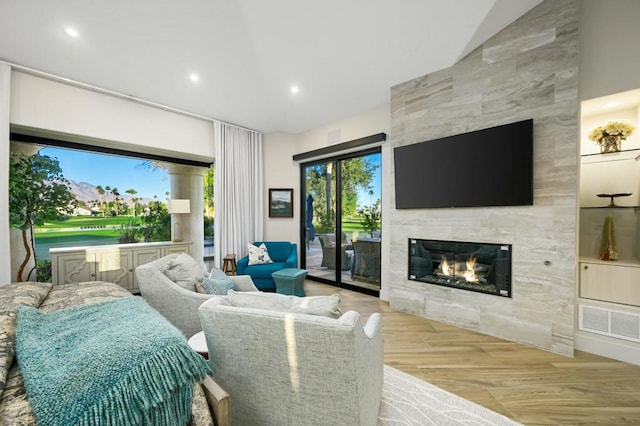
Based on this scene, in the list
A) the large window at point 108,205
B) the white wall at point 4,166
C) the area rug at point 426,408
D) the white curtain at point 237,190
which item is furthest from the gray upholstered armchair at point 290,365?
the large window at point 108,205

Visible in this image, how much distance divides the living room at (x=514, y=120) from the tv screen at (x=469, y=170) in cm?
11

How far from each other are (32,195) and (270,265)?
323cm

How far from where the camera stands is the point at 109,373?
2.76 feet

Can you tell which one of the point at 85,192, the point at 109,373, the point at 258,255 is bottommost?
the point at 258,255

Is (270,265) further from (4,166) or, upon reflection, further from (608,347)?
(608,347)

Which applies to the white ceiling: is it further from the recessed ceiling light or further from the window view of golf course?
the window view of golf course

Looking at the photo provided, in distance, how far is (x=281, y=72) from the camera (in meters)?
3.38

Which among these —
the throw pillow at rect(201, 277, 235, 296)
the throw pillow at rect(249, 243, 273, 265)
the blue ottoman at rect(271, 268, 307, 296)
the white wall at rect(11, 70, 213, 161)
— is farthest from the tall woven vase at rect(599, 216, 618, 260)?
the white wall at rect(11, 70, 213, 161)

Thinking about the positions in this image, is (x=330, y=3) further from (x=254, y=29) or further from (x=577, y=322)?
(x=577, y=322)

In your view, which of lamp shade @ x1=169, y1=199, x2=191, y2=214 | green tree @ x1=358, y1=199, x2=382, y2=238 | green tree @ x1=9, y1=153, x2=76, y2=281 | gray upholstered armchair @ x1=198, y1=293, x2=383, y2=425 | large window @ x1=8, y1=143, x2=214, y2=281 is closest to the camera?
gray upholstered armchair @ x1=198, y1=293, x2=383, y2=425

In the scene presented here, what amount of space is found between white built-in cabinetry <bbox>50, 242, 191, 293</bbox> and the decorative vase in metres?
5.87

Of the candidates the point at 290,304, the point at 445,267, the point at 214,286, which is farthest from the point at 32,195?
the point at 445,267

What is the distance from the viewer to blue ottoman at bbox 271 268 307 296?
3666 mm

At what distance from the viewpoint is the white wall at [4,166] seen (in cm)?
280
